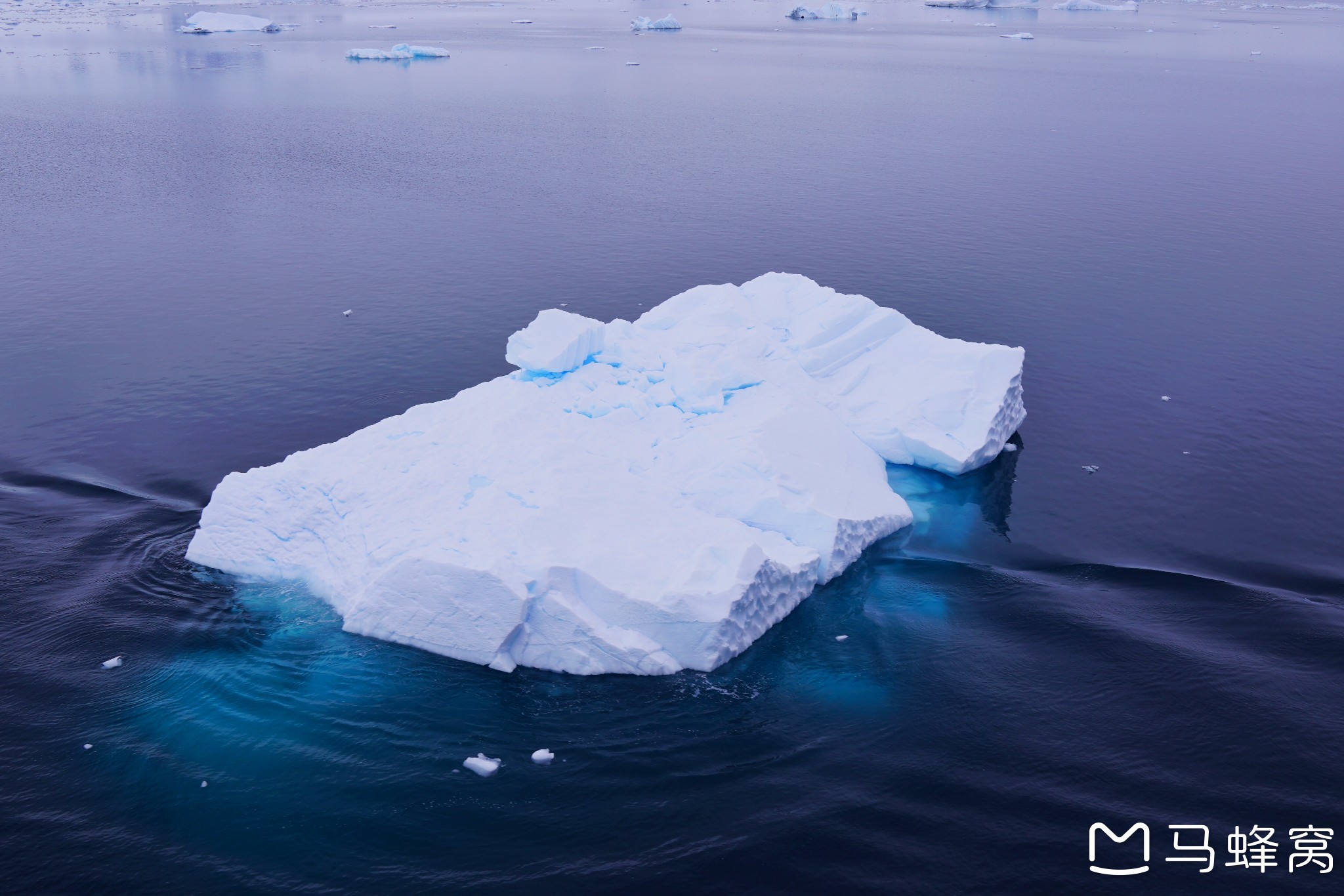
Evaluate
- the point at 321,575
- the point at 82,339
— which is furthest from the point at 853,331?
the point at 82,339

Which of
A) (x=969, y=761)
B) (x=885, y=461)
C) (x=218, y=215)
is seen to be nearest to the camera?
(x=969, y=761)

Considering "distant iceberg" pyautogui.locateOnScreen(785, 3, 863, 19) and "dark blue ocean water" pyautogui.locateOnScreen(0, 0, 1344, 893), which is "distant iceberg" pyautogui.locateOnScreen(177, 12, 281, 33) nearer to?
"dark blue ocean water" pyautogui.locateOnScreen(0, 0, 1344, 893)

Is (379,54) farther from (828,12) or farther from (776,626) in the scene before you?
(776,626)

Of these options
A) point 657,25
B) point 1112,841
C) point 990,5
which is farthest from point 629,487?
point 990,5

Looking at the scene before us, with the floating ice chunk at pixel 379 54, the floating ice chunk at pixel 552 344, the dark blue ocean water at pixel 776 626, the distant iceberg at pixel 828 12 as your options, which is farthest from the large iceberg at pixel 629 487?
the distant iceberg at pixel 828 12

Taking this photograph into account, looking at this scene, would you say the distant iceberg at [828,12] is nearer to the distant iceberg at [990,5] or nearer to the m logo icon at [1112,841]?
the distant iceberg at [990,5]

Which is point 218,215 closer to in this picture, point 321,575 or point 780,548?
point 321,575
